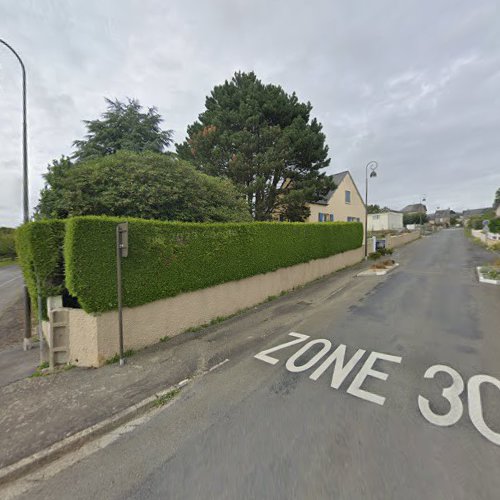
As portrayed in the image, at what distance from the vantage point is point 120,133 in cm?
1609

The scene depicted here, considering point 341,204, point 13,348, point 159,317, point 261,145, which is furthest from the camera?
point 341,204

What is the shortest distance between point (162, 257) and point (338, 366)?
184 inches

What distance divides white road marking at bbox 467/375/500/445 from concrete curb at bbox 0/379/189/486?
4548mm

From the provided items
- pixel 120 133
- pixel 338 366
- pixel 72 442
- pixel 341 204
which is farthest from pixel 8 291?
pixel 341 204

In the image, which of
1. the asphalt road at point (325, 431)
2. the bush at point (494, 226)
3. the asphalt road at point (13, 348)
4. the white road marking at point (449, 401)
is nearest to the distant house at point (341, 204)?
the bush at point (494, 226)

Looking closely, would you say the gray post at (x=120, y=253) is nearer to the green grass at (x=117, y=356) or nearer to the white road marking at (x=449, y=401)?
the green grass at (x=117, y=356)

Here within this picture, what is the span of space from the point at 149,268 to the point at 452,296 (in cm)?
1055

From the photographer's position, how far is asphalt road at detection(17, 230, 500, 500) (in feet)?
8.04

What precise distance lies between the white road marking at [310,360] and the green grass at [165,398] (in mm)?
2116

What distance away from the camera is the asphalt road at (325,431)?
2.45 metres

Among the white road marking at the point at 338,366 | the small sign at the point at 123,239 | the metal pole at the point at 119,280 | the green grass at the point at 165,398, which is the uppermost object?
the small sign at the point at 123,239

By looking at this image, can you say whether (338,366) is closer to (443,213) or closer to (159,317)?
(159,317)

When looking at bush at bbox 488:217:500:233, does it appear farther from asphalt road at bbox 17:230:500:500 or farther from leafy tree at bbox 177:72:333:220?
asphalt road at bbox 17:230:500:500

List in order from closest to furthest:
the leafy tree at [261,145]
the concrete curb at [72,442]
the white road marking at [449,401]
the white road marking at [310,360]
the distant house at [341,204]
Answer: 1. the concrete curb at [72,442]
2. the white road marking at [449,401]
3. the white road marking at [310,360]
4. the leafy tree at [261,145]
5. the distant house at [341,204]
